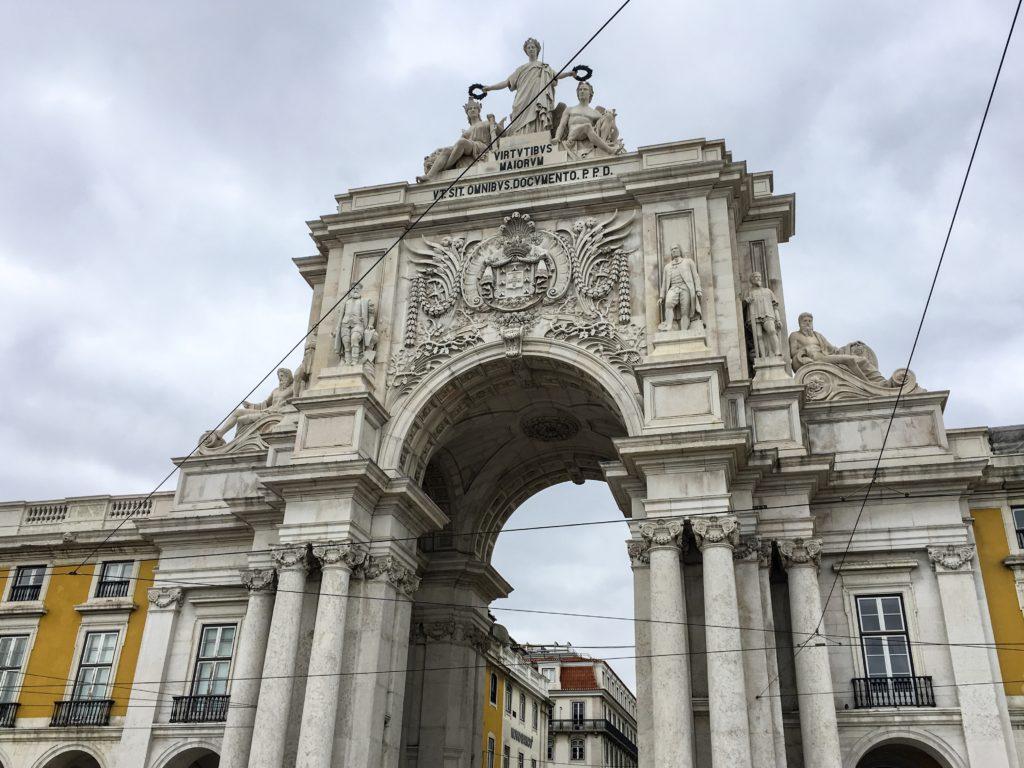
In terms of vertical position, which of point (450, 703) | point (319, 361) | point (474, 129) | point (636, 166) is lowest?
point (450, 703)

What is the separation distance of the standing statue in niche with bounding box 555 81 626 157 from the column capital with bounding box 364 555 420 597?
12.1 metres

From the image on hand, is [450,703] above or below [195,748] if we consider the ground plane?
above

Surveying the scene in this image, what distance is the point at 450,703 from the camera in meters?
28.0

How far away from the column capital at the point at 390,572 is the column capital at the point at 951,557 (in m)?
11.9

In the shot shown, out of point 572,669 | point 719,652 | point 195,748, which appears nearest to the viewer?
point 719,652

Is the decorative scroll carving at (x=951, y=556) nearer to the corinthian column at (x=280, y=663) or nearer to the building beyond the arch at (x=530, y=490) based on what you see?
the building beyond the arch at (x=530, y=490)

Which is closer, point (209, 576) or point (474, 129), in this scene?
point (209, 576)

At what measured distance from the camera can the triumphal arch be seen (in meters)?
20.8

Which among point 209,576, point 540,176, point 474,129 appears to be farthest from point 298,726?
point 474,129

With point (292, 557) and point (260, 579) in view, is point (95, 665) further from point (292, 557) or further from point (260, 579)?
point (292, 557)

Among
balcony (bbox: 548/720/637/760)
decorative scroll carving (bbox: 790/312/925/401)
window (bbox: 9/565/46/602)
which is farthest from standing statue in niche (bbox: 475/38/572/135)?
balcony (bbox: 548/720/637/760)

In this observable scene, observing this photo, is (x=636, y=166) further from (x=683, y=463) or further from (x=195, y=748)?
(x=195, y=748)

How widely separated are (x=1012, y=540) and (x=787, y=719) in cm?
675

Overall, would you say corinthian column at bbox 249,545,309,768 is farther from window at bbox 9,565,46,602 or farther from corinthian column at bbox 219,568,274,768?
window at bbox 9,565,46,602
